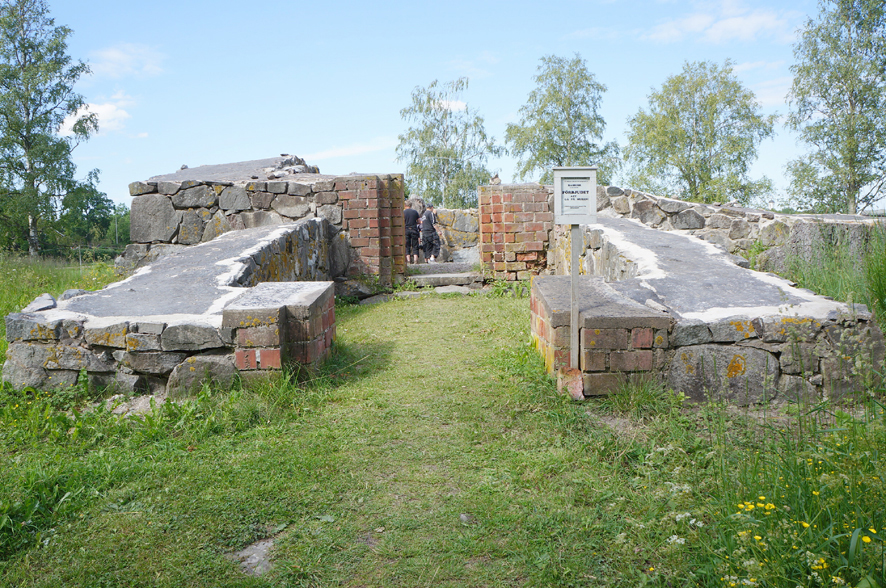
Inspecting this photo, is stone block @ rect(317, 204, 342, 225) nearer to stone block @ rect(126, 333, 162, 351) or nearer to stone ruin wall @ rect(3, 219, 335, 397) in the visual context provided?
stone ruin wall @ rect(3, 219, 335, 397)

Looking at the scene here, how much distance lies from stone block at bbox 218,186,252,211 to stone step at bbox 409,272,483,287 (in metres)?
2.94

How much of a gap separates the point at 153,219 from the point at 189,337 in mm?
6055

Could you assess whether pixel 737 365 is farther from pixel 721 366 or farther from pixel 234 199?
pixel 234 199

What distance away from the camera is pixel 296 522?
2.58 m

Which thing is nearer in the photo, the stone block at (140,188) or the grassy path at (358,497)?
the grassy path at (358,497)

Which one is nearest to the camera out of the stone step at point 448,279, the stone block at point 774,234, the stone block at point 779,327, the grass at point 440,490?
the grass at point 440,490

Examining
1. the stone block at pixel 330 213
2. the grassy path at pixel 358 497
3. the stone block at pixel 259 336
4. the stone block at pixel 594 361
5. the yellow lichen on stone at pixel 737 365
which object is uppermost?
the stone block at pixel 330 213

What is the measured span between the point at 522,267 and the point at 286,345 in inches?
260

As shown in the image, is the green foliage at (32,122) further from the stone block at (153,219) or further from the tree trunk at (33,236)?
the stone block at (153,219)

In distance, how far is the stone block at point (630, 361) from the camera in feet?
12.5

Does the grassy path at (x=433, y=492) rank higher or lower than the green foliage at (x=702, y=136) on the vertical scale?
lower

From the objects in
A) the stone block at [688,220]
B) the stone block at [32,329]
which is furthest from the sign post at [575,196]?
the stone block at [688,220]

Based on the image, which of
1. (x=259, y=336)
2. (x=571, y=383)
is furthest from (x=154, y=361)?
(x=571, y=383)

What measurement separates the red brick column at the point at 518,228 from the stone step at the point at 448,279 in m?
0.36
